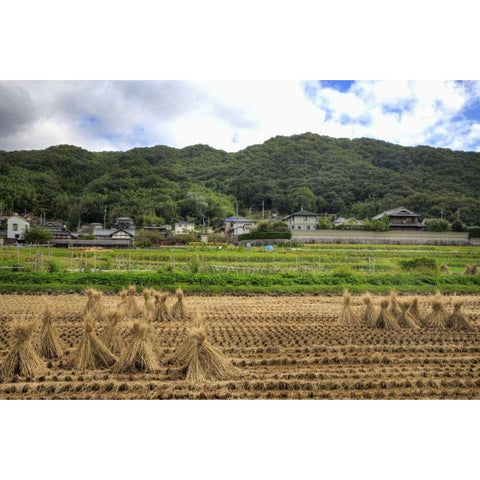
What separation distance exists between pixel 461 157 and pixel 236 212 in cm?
446

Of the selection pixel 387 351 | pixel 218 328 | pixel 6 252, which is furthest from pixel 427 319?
pixel 6 252

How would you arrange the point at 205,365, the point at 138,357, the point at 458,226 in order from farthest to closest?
the point at 458,226, the point at 138,357, the point at 205,365

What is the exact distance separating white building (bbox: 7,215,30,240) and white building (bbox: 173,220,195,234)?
2.77 meters

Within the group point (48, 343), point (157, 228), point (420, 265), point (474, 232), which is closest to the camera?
point (48, 343)

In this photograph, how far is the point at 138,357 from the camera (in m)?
4.36

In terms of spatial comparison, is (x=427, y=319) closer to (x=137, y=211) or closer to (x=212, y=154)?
(x=212, y=154)

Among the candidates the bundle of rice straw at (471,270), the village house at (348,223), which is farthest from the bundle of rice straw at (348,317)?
the bundle of rice straw at (471,270)

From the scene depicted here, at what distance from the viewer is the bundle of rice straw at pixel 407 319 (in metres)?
6.44

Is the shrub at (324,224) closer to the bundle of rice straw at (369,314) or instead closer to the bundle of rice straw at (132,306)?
the bundle of rice straw at (369,314)

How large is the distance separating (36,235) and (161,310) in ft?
8.59

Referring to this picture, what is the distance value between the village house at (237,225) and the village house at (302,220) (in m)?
0.87

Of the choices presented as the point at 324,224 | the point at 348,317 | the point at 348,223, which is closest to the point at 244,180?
the point at 324,224

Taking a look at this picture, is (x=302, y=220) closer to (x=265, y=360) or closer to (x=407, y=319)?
(x=407, y=319)

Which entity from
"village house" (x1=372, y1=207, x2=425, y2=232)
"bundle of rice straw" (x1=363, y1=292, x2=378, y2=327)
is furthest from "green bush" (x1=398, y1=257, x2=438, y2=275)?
"bundle of rice straw" (x1=363, y1=292, x2=378, y2=327)
